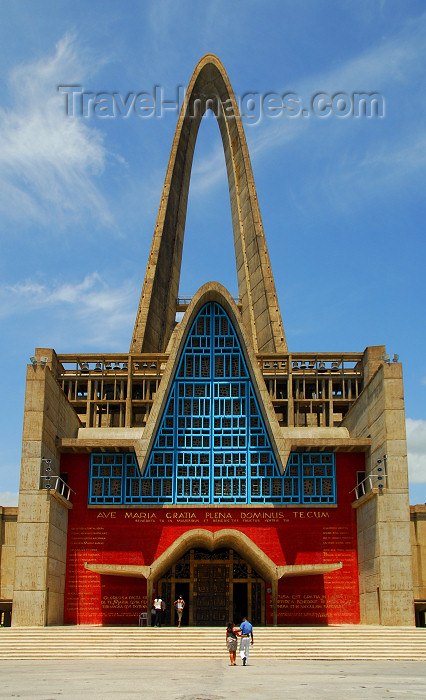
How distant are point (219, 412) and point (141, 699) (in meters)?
19.7

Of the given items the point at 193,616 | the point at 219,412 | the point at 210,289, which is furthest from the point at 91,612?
the point at 210,289

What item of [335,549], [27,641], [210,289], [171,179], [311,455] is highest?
[171,179]

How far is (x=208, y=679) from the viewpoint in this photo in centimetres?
1680

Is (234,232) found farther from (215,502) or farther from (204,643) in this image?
(204,643)

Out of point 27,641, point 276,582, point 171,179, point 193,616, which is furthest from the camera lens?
point 171,179

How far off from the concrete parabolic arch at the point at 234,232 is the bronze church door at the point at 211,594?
46.4ft

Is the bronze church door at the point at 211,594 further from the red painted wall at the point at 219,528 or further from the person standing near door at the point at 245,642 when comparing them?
the person standing near door at the point at 245,642

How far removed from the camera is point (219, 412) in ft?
107

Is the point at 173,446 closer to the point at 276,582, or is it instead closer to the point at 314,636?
the point at 276,582

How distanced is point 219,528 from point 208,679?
1447 centimetres

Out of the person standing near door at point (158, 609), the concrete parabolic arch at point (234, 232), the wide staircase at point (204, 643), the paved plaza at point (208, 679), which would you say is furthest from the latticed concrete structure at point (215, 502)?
the concrete parabolic arch at point (234, 232)

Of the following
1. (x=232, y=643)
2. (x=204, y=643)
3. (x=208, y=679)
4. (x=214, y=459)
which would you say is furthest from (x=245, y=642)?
(x=214, y=459)

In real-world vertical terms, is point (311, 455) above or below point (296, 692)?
above

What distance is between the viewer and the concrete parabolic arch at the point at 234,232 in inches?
1762
